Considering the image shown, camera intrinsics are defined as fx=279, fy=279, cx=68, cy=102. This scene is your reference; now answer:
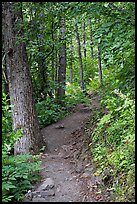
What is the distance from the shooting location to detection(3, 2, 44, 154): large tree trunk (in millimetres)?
8008

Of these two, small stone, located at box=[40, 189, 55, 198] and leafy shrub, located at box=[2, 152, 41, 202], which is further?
small stone, located at box=[40, 189, 55, 198]

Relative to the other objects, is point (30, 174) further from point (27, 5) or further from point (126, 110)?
point (27, 5)

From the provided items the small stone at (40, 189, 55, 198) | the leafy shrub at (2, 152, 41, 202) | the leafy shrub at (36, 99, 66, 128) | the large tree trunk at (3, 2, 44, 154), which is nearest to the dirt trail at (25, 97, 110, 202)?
the small stone at (40, 189, 55, 198)

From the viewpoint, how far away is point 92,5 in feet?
16.0

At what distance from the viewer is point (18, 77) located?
8078 mm

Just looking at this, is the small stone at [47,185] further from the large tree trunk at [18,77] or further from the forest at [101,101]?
the large tree trunk at [18,77]

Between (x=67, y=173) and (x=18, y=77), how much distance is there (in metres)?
3.20

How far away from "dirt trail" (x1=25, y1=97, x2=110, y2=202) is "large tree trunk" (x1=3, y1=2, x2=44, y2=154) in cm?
90

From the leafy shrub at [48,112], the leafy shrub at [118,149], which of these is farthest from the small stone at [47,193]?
the leafy shrub at [48,112]

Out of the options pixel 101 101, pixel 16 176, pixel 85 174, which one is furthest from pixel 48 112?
pixel 16 176

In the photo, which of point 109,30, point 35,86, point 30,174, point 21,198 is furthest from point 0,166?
point 35,86

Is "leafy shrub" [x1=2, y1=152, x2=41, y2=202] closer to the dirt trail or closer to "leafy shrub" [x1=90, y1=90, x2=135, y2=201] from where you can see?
the dirt trail

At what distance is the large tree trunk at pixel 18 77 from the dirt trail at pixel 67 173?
2.95ft

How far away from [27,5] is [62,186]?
5.04 meters
